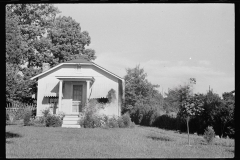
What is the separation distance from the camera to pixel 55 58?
37.1 metres

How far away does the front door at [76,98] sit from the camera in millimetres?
24719

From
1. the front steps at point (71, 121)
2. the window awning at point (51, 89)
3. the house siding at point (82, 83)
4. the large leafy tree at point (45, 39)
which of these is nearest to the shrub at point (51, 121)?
the front steps at point (71, 121)

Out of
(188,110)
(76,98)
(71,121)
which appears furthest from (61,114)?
(188,110)

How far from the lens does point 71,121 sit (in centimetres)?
2273

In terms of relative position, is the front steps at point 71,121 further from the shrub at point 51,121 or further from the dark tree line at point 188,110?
the dark tree line at point 188,110

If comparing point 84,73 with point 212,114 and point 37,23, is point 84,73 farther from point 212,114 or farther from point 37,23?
point 37,23

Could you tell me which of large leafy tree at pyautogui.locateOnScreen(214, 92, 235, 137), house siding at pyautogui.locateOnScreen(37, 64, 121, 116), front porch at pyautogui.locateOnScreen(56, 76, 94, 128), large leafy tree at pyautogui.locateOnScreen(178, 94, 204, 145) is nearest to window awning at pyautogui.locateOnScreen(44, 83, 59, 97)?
house siding at pyautogui.locateOnScreen(37, 64, 121, 116)

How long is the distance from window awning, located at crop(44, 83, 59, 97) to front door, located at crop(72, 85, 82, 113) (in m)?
1.86

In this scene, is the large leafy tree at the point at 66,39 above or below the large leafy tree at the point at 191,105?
above

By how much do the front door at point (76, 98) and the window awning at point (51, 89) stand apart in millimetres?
1857

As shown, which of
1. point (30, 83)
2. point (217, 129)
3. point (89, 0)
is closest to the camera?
point (89, 0)

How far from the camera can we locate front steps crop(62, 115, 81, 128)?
2215 cm
